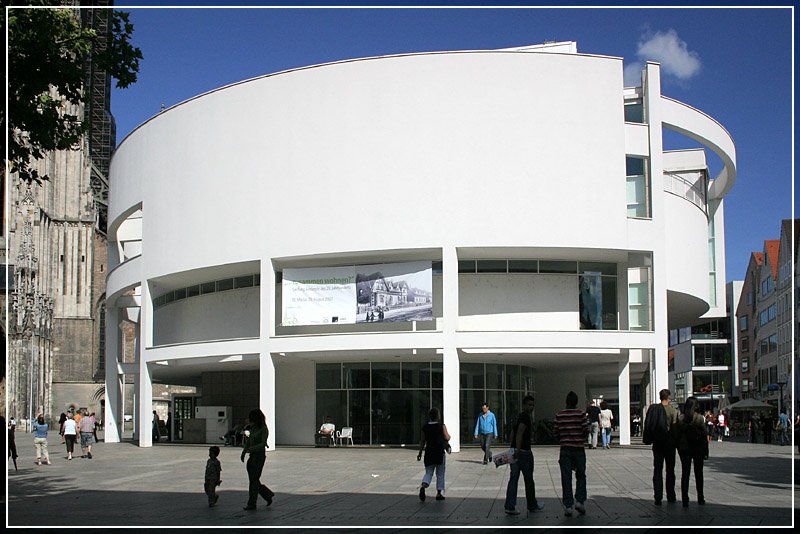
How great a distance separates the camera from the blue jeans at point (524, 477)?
48.4ft

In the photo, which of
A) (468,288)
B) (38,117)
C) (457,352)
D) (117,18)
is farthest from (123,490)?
(468,288)

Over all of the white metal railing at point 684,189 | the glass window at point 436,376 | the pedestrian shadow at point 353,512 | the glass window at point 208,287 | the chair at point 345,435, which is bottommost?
the chair at point 345,435

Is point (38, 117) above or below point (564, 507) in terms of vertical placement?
above

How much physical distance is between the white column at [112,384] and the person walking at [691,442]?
3601 centimetres

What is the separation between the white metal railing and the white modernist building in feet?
0.46

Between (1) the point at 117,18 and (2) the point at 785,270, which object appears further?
(2) the point at 785,270

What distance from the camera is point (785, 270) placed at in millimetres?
69812

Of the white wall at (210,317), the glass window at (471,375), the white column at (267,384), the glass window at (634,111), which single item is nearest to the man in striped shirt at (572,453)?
the white column at (267,384)

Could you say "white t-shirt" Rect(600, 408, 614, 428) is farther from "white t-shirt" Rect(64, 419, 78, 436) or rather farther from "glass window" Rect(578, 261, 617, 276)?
"white t-shirt" Rect(64, 419, 78, 436)

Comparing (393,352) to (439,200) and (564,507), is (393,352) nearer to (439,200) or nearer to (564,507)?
(439,200)

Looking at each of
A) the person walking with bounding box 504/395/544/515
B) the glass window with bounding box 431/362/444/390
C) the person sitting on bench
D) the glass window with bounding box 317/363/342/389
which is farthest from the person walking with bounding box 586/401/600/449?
the person walking with bounding box 504/395/544/515

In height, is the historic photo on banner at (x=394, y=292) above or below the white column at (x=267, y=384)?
above

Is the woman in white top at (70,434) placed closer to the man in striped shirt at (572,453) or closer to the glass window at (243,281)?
the glass window at (243,281)

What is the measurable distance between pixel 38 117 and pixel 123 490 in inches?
328
